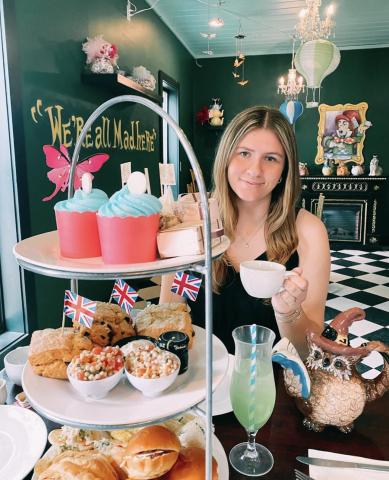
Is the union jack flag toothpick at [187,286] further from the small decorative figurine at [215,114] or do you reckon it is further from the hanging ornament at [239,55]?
the small decorative figurine at [215,114]

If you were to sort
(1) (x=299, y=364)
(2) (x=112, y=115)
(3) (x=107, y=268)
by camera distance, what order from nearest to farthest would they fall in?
(3) (x=107, y=268) → (1) (x=299, y=364) → (2) (x=112, y=115)

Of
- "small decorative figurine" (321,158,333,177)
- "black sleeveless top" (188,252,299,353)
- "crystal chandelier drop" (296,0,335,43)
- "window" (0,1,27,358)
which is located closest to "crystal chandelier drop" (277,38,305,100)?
"crystal chandelier drop" (296,0,335,43)

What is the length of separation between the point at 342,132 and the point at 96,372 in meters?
6.75

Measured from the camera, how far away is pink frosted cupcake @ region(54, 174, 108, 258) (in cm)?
71

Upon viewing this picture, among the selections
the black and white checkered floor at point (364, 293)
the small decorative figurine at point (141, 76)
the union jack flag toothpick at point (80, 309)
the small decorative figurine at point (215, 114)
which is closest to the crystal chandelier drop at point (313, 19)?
the small decorative figurine at point (141, 76)

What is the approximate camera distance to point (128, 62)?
3875 mm

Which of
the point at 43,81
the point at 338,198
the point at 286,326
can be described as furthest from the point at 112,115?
the point at 338,198

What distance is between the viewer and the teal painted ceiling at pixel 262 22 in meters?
4.48

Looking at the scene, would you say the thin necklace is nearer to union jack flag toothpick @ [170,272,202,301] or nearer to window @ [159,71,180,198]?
union jack flag toothpick @ [170,272,202,301]

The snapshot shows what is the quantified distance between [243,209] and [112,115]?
215 centimetres

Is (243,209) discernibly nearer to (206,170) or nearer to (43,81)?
(43,81)

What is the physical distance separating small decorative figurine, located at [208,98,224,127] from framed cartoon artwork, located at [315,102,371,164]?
5.42ft

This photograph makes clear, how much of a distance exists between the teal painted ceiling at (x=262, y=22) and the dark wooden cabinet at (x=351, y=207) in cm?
204

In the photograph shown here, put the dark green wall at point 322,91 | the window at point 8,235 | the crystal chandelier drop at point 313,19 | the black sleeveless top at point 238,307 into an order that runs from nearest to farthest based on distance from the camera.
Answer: the black sleeveless top at point 238,307
the window at point 8,235
the crystal chandelier drop at point 313,19
the dark green wall at point 322,91
